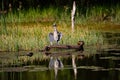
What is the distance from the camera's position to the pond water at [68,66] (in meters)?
13.0

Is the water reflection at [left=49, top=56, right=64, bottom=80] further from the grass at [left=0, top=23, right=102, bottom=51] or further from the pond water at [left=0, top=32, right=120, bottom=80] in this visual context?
the grass at [left=0, top=23, right=102, bottom=51]

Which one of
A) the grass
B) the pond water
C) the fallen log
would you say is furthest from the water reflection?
the grass

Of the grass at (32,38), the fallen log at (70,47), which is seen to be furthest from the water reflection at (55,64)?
the grass at (32,38)

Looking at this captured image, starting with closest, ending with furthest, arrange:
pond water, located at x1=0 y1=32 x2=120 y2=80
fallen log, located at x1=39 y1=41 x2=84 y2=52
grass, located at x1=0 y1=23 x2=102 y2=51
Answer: pond water, located at x1=0 y1=32 x2=120 y2=80 < fallen log, located at x1=39 y1=41 x2=84 y2=52 < grass, located at x1=0 y1=23 x2=102 y2=51

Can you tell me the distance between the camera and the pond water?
42.5ft

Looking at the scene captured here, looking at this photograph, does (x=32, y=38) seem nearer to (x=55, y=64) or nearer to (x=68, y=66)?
(x=55, y=64)

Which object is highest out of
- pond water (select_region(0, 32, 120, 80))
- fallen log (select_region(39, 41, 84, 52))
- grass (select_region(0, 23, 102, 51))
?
grass (select_region(0, 23, 102, 51))

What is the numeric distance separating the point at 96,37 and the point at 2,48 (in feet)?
9.82

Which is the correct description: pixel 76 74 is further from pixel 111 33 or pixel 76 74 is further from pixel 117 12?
pixel 117 12

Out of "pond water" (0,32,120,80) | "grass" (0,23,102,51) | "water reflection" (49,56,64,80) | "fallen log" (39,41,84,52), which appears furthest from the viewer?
"grass" (0,23,102,51)

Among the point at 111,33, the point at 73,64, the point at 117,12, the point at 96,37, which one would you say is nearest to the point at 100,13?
the point at 117,12

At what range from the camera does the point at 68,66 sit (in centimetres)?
1416

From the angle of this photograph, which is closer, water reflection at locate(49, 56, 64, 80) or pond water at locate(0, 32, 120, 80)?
pond water at locate(0, 32, 120, 80)

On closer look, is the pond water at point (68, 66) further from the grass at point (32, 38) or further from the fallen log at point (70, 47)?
the grass at point (32, 38)
